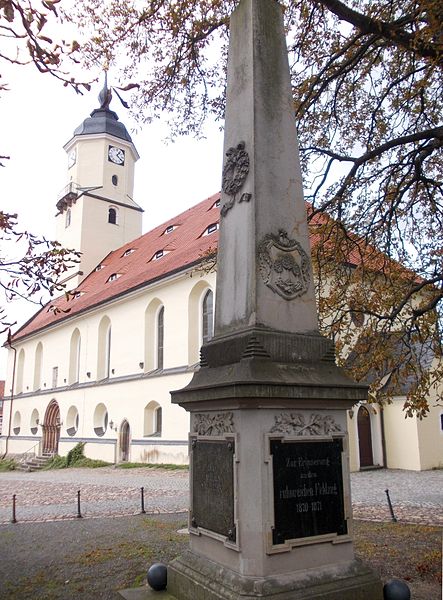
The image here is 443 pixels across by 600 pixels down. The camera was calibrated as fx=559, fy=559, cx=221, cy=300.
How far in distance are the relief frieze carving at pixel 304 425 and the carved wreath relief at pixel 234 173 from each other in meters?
1.79

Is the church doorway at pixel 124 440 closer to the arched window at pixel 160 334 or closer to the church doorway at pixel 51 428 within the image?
the arched window at pixel 160 334

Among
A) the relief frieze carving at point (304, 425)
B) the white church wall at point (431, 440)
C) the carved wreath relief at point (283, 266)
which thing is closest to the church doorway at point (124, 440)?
the white church wall at point (431, 440)

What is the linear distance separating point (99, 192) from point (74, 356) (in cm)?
1103

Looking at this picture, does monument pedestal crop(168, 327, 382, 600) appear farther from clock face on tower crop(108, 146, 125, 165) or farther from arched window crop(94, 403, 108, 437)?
clock face on tower crop(108, 146, 125, 165)

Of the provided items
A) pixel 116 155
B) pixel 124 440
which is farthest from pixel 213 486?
pixel 116 155

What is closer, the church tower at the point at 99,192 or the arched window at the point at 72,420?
the arched window at the point at 72,420

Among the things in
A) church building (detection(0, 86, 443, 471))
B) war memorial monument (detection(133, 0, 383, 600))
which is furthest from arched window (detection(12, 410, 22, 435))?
war memorial monument (detection(133, 0, 383, 600))

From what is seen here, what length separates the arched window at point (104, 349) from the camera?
27422mm

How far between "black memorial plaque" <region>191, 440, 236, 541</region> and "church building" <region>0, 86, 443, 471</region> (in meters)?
8.15

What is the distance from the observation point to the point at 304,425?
409 centimetres

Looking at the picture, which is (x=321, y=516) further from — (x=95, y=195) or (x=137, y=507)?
(x=95, y=195)

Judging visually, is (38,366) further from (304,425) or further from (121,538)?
(304,425)

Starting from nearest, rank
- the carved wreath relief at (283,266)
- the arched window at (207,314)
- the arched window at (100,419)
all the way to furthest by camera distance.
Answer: the carved wreath relief at (283,266)
the arched window at (207,314)
the arched window at (100,419)

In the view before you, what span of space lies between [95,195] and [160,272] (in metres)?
14.6
